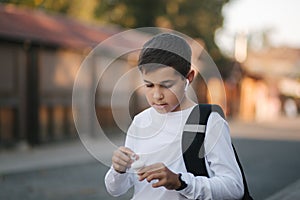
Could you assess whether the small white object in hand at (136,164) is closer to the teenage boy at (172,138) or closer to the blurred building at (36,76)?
the teenage boy at (172,138)

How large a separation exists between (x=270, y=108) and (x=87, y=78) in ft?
122

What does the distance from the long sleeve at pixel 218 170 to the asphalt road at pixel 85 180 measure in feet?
20.6

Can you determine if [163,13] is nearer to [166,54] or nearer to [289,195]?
[289,195]

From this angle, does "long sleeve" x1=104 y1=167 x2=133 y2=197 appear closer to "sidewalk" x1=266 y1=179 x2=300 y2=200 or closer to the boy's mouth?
Answer: the boy's mouth

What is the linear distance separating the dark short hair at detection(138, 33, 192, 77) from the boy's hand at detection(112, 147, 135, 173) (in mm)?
340

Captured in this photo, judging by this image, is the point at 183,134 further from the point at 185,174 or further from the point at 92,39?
the point at 92,39

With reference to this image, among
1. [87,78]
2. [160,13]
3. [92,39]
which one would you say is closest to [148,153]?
[87,78]

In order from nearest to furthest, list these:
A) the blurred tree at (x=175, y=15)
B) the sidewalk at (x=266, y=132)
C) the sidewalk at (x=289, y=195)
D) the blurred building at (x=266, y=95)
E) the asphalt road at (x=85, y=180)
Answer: the sidewalk at (x=289, y=195)
the asphalt road at (x=85, y=180)
the sidewalk at (x=266, y=132)
the blurred tree at (x=175, y=15)
the blurred building at (x=266, y=95)

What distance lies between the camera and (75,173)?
11.7m

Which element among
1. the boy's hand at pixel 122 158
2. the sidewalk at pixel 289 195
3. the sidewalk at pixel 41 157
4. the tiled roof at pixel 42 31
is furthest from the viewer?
the tiled roof at pixel 42 31

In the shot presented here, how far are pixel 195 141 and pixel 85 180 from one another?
8424 mm

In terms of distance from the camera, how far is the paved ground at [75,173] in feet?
29.6

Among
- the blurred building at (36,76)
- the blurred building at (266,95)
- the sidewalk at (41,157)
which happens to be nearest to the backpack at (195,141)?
the sidewalk at (41,157)

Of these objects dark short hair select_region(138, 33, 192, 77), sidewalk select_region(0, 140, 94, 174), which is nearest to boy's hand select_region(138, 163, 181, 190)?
dark short hair select_region(138, 33, 192, 77)
